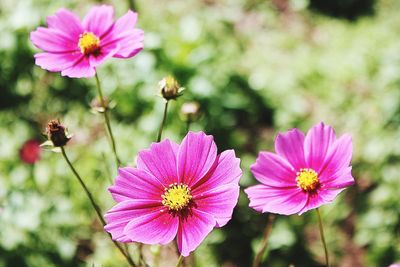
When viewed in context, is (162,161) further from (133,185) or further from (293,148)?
(293,148)

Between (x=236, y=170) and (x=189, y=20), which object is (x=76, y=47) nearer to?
(x=236, y=170)

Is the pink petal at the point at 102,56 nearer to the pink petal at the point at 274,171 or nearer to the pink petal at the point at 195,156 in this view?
the pink petal at the point at 195,156

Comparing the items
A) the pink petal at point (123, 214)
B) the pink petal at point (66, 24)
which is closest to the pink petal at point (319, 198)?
the pink petal at point (123, 214)

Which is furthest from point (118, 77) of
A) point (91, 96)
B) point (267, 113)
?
point (267, 113)

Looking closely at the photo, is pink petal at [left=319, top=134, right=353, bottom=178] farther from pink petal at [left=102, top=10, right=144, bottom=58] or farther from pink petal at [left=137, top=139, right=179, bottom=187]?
pink petal at [left=102, top=10, right=144, bottom=58]

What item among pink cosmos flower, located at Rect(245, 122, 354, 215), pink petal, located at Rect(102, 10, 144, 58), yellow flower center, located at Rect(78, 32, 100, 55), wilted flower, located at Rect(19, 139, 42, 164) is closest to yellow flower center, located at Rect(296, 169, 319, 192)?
pink cosmos flower, located at Rect(245, 122, 354, 215)

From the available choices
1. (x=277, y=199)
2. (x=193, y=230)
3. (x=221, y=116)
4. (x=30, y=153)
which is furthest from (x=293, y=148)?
(x=30, y=153)

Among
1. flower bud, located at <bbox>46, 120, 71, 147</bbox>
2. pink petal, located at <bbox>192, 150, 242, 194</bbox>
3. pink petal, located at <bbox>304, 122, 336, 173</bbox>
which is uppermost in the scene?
pink petal, located at <bbox>304, 122, 336, 173</bbox>

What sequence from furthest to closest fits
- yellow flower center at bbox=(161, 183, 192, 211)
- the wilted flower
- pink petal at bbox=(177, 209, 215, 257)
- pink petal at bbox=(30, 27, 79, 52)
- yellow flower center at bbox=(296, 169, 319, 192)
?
the wilted flower < pink petal at bbox=(30, 27, 79, 52) < yellow flower center at bbox=(296, 169, 319, 192) < yellow flower center at bbox=(161, 183, 192, 211) < pink petal at bbox=(177, 209, 215, 257)
